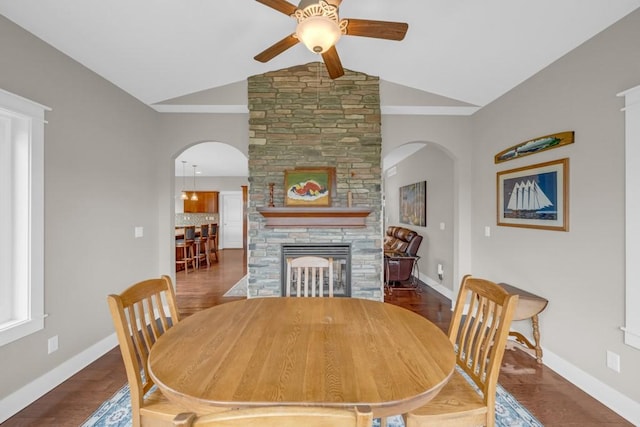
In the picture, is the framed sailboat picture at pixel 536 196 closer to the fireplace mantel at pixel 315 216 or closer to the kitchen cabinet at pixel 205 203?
the fireplace mantel at pixel 315 216

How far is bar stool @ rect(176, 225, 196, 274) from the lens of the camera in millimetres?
5977

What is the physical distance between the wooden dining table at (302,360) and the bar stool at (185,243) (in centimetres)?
488

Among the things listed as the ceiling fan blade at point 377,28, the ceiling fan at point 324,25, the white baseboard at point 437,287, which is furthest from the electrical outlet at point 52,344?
the white baseboard at point 437,287

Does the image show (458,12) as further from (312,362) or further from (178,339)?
(178,339)

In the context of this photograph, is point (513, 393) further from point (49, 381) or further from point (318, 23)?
point (49, 381)

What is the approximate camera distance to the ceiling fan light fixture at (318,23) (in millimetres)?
1549

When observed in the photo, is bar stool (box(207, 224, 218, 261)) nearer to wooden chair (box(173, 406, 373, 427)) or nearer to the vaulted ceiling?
the vaulted ceiling

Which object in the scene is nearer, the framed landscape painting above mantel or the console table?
the console table

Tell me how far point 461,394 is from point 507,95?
119 inches

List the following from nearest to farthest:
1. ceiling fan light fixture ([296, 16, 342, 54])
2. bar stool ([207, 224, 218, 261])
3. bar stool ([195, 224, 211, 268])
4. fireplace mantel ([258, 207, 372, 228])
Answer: ceiling fan light fixture ([296, 16, 342, 54]) → fireplace mantel ([258, 207, 372, 228]) → bar stool ([195, 224, 211, 268]) → bar stool ([207, 224, 218, 261])

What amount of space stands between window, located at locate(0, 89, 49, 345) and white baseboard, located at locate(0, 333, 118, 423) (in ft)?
1.23

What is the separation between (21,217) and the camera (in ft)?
6.66

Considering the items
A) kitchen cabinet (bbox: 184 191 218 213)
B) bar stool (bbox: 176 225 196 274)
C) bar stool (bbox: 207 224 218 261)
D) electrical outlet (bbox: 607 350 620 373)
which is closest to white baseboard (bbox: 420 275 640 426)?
electrical outlet (bbox: 607 350 620 373)

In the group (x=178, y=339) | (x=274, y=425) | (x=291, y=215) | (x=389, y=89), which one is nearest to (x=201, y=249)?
(x=291, y=215)
